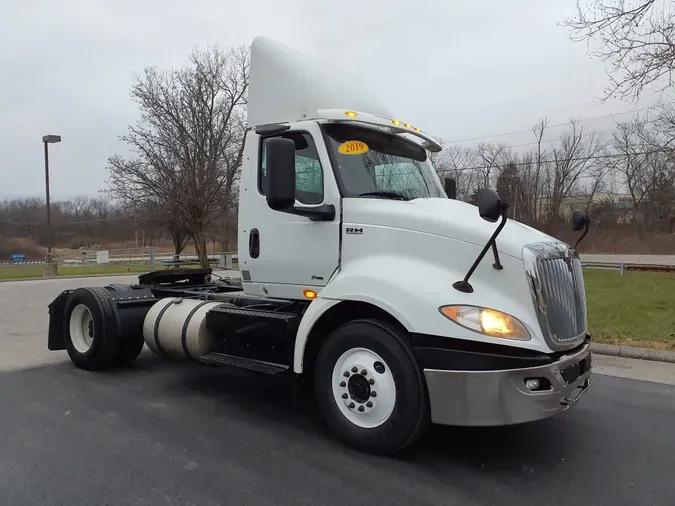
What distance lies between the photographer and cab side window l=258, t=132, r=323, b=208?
4672 mm

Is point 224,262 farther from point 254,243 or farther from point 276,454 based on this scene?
point 276,454

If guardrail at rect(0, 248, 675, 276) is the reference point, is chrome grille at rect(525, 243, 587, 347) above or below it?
above

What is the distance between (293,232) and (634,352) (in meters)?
5.66

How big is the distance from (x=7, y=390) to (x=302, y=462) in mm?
3869

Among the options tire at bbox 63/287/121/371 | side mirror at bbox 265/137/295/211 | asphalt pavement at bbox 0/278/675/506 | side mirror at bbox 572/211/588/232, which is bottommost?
asphalt pavement at bbox 0/278/675/506

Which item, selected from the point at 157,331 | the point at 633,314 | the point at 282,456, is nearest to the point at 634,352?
the point at 633,314

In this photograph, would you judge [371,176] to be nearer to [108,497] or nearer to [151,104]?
[108,497]

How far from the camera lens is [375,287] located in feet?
13.0

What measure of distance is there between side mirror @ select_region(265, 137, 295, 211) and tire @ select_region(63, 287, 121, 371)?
3377 millimetres

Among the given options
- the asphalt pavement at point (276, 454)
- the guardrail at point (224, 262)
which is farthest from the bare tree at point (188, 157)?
the asphalt pavement at point (276, 454)

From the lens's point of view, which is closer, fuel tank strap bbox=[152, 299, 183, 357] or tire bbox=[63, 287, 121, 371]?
fuel tank strap bbox=[152, 299, 183, 357]

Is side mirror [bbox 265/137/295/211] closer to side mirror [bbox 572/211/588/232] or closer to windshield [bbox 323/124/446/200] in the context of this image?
windshield [bbox 323/124/446/200]

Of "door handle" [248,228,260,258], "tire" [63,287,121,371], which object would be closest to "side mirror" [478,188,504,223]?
"door handle" [248,228,260,258]

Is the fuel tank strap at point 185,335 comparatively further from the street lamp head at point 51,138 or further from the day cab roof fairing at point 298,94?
the street lamp head at point 51,138
